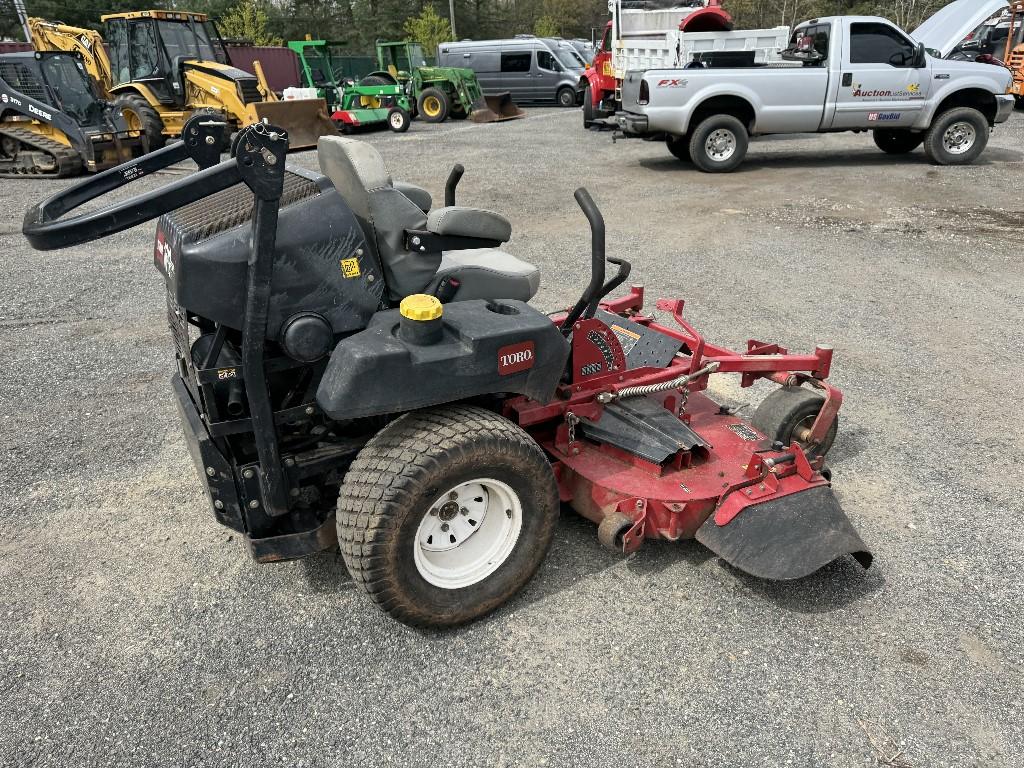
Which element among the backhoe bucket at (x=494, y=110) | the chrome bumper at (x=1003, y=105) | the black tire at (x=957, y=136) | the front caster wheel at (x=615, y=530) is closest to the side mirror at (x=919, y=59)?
the black tire at (x=957, y=136)

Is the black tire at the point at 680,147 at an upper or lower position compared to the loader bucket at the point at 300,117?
lower

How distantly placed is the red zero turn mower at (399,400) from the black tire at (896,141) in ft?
36.8

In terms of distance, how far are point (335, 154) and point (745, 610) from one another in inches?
90.7

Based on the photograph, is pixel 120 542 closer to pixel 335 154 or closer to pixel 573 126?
pixel 335 154

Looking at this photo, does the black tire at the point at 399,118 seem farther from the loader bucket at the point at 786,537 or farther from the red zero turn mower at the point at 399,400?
the loader bucket at the point at 786,537

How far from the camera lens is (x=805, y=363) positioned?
3.47 meters

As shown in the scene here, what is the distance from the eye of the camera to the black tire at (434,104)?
18953 millimetres

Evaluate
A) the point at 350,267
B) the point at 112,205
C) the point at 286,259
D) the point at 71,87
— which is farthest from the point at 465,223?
the point at 71,87

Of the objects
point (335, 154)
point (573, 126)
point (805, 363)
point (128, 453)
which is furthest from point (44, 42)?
point (805, 363)

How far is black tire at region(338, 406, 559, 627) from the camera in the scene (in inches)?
91.9

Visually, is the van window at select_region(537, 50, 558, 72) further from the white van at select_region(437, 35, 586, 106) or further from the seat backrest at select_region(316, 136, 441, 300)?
the seat backrest at select_region(316, 136, 441, 300)

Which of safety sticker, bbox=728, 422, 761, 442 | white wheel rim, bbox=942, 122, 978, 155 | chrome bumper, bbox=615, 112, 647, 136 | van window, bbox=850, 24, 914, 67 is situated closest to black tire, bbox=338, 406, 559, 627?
safety sticker, bbox=728, 422, 761, 442

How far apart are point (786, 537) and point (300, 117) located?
1397 centimetres

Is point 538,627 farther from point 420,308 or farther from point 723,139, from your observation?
point 723,139
